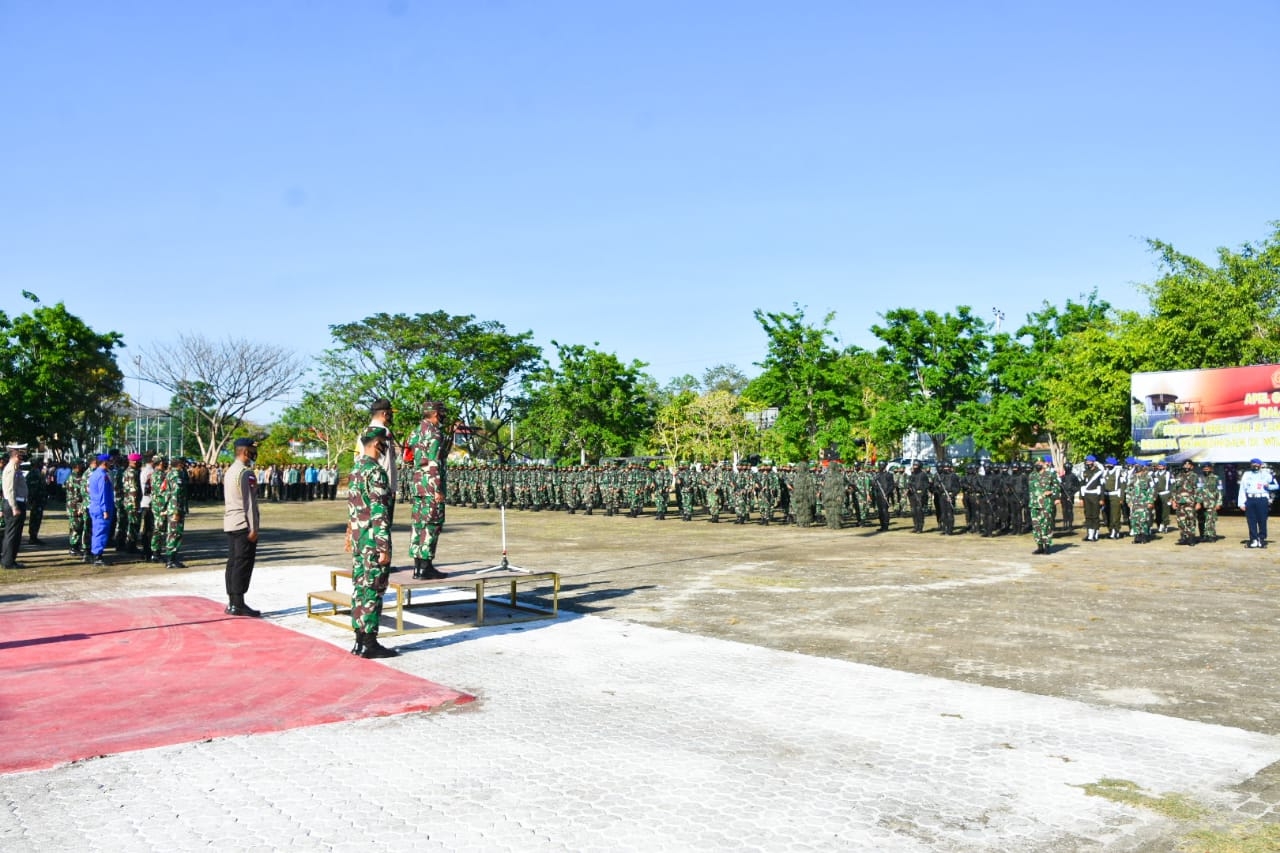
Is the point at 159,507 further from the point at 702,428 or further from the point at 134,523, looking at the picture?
the point at 702,428

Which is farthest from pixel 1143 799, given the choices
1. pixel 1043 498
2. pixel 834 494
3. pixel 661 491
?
pixel 661 491

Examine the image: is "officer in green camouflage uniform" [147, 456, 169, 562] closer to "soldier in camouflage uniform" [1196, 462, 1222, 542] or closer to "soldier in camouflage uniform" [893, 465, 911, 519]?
"soldier in camouflage uniform" [893, 465, 911, 519]

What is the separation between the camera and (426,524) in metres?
9.28

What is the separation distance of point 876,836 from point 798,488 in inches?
777

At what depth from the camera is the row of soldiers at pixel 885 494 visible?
1950cm

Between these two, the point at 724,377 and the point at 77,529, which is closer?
the point at 77,529

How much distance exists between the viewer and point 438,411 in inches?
352

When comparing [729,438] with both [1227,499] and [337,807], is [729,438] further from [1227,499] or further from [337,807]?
[337,807]

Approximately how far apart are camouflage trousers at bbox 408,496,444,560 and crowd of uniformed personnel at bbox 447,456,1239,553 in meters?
7.20

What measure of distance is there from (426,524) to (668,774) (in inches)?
192

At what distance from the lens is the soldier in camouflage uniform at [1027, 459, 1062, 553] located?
16.4 m

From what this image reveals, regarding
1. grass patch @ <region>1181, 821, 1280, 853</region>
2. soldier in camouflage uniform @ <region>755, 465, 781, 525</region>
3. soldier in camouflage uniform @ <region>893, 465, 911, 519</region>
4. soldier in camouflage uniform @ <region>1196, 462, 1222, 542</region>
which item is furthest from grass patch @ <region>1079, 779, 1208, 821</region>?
soldier in camouflage uniform @ <region>755, 465, 781, 525</region>

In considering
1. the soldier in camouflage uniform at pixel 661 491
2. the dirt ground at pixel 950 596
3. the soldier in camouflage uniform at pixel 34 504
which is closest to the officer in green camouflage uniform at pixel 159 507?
the dirt ground at pixel 950 596

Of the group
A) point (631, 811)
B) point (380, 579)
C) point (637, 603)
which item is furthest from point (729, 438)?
point (631, 811)
